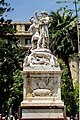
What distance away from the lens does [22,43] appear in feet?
212

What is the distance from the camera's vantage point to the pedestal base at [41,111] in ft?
56.4

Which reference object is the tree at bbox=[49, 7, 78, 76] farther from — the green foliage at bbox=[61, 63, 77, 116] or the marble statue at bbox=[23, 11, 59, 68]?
the marble statue at bbox=[23, 11, 59, 68]

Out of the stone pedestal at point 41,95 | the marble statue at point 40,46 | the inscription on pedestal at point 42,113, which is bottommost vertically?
the inscription on pedestal at point 42,113

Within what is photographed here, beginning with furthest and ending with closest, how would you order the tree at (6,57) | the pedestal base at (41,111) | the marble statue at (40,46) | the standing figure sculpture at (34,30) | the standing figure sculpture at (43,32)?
the tree at (6,57) → the standing figure sculpture at (34,30) → the standing figure sculpture at (43,32) → the marble statue at (40,46) → the pedestal base at (41,111)

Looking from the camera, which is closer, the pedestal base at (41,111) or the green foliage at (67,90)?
the pedestal base at (41,111)

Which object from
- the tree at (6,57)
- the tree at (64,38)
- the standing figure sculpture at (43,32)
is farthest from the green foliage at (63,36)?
the standing figure sculpture at (43,32)

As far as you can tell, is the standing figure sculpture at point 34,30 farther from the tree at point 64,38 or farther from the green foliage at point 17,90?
the green foliage at point 17,90

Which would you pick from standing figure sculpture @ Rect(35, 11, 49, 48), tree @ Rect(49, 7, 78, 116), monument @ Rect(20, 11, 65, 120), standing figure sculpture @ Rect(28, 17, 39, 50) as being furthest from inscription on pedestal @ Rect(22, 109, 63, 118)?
tree @ Rect(49, 7, 78, 116)

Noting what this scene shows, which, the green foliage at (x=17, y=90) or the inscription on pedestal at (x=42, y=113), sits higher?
the inscription on pedestal at (x=42, y=113)

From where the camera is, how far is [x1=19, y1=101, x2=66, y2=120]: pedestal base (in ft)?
56.4

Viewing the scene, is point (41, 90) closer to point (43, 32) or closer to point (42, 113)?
point (42, 113)

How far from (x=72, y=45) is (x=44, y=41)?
19065mm

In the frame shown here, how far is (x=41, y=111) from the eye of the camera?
56.6 feet

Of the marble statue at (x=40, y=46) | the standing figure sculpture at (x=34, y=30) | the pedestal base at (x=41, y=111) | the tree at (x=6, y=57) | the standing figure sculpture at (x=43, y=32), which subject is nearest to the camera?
the pedestal base at (x=41, y=111)
